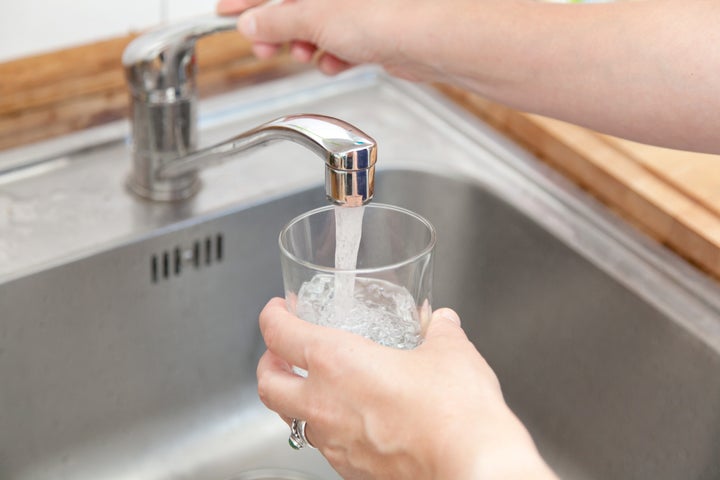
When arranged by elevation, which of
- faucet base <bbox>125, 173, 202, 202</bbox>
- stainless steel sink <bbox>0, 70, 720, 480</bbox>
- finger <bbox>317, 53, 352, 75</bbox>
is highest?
finger <bbox>317, 53, 352, 75</bbox>

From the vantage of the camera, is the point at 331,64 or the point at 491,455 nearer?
the point at 491,455

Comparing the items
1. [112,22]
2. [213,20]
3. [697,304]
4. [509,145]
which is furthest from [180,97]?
[697,304]

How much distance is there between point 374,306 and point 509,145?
0.43m

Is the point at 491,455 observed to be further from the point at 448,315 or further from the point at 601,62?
the point at 601,62

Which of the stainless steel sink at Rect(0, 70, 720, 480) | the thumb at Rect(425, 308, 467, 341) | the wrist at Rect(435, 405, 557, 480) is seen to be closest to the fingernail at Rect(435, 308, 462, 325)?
the thumb at Rect(425, 308, 467, 341)

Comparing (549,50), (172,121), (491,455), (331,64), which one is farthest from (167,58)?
(491,455)

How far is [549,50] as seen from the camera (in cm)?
78

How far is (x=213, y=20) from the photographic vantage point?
783 mm

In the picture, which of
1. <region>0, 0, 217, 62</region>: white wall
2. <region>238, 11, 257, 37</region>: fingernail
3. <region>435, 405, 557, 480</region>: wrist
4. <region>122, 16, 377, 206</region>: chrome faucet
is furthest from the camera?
<region>0, 0, 217, 62</region>: white wall

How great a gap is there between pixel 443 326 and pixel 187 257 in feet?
1.10

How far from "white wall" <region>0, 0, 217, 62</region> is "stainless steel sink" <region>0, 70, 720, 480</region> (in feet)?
0.35

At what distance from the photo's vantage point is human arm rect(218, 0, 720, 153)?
0.73 meters

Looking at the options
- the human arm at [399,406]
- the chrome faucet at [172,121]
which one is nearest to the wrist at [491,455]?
the human arm at [399,406]

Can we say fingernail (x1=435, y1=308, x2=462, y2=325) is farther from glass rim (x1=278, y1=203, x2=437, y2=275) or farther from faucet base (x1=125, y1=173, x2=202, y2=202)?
faucet base (x1=125, y1=173, x2=202, y2=202)
